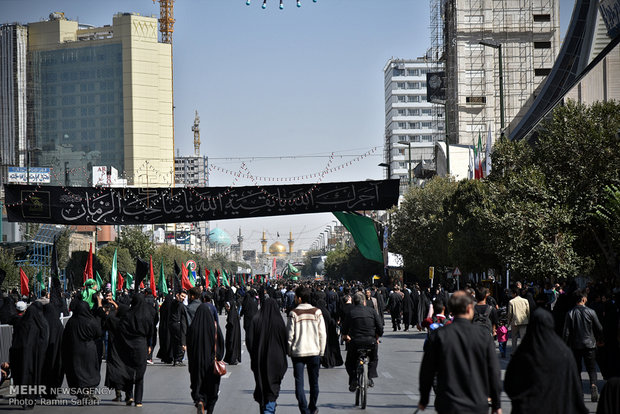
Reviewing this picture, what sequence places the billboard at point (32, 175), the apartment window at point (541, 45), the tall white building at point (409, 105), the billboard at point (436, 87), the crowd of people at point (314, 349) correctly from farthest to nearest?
the tall white building at point (409, 105), the billboard at point (32, 175), the billboard at point (436, 87), the apartment window at point (541, 45), the crowd of people at point (314, 349)

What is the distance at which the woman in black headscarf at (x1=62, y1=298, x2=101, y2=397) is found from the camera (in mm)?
12508

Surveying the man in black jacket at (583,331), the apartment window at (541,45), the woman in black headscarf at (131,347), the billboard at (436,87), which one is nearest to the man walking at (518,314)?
the man in black jacket at (583,331)

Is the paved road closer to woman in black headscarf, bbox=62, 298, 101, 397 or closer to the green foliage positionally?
woman in black headscarf, bbox=62, 298, 101, 397

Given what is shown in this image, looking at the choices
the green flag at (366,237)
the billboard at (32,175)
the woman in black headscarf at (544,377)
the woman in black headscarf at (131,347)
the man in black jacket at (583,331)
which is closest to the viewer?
the woman in black headscarf at (544,377)

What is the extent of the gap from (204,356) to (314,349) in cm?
150

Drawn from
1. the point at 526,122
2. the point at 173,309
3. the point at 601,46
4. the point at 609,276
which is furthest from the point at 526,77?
the point at 173,309

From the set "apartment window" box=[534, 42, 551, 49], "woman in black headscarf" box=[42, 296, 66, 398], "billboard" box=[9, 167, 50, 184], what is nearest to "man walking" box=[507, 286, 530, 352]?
"woman in black headscarf" box=[42, 296, 66, 398]

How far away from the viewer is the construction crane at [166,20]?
16562 cm

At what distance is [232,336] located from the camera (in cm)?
1919

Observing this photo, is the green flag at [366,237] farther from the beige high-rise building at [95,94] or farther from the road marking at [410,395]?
the beige high-rise building at [95,94]

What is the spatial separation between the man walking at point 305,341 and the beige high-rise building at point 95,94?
12395 centimetres

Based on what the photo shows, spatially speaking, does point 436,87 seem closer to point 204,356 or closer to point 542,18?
point 542,18

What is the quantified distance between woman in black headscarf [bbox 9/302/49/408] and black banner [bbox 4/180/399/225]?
17.8 metres

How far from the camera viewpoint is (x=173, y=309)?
18.4 metres
